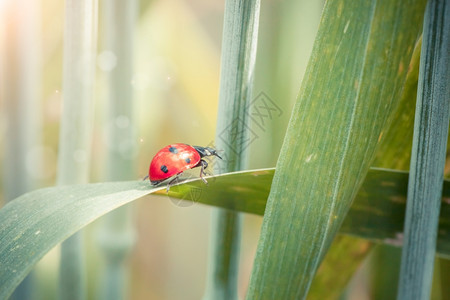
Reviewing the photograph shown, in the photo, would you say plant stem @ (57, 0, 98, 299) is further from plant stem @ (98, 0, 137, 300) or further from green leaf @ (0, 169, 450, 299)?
green leaf @ (0, 169, 450, 299)

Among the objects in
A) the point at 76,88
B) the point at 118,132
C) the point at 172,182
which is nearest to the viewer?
the point at 172,182

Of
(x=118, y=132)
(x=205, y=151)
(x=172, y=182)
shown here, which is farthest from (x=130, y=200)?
(x=118, y=132)

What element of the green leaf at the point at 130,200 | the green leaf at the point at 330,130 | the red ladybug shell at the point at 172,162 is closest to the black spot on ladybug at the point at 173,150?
the red ladybug shell at the point at 172,162

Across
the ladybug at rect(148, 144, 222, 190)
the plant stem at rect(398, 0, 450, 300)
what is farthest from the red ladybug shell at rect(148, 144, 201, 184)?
the plant stem at rect(398, 0, 450, 300)

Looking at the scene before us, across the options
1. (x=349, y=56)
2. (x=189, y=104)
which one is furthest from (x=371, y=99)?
(x=189, y=104)

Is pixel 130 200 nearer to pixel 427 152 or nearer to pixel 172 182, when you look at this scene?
pixel 172 182

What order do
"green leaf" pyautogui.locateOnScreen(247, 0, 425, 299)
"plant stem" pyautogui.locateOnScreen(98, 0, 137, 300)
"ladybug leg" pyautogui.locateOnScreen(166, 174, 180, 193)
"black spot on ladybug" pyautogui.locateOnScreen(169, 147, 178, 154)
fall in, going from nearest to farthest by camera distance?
1. "green leaf" pyautogui.locateOnScreen(247, 0, 425, 299)
2. "ladybug leg" pyautogui.locateOnScreen(166, 174, 180, 193)
3. "black spot on ladybug" pyautogui.locateOnScreen(169, 147, 178, 154)
4. "plant stem" pyautogui.locateOnScreen(98, 0, 137, 300)
